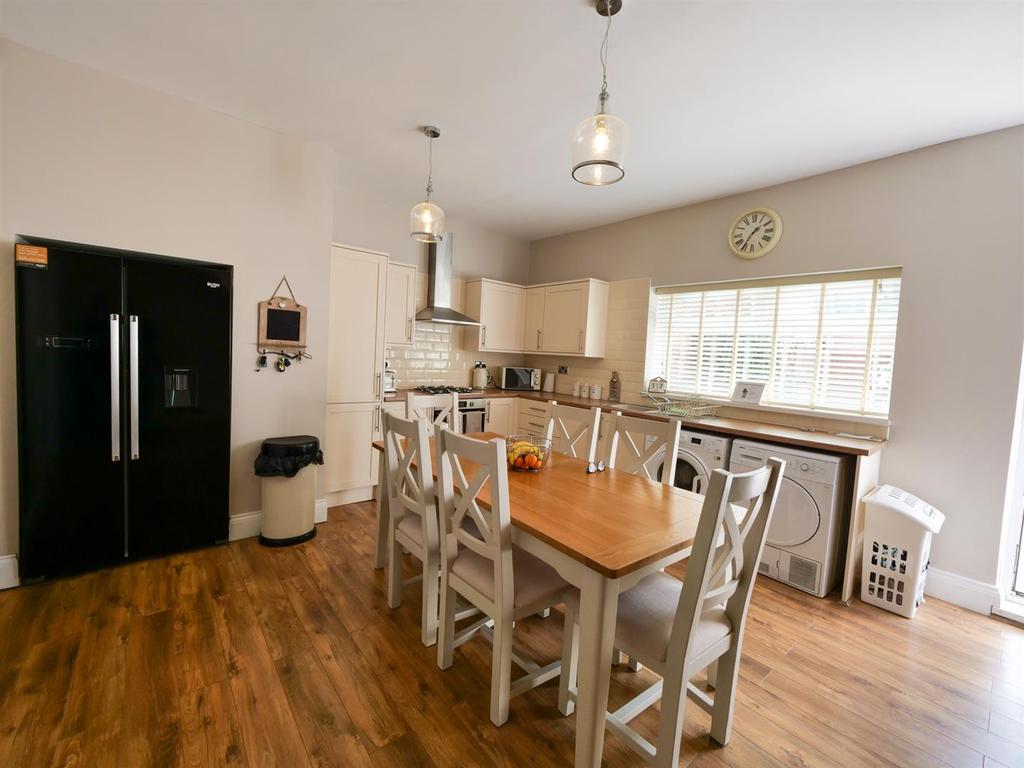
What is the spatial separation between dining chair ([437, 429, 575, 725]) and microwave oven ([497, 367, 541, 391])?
10.8 ft

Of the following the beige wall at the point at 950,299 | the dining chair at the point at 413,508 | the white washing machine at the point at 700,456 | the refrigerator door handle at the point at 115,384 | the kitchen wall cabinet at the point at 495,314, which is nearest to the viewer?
the dining chair at the point at 413,508

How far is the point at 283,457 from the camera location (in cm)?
285

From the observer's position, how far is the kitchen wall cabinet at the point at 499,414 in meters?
4.51

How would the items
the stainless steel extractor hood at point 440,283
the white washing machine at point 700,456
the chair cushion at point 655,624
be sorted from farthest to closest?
1. the stainless steel extractor hood at point 440,283
2. the white washing machine at point 700,456
3. the chair cushion at point 655,624

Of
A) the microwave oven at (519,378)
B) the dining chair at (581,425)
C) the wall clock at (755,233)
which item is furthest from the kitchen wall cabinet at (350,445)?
the wall clock at (755,233)

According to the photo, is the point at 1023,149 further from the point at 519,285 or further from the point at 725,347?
the point at 519,285

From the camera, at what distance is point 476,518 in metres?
1.62

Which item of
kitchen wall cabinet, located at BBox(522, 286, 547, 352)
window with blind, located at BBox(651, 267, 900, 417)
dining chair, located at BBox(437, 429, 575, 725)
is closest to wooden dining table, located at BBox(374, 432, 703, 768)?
dining chair, located at BBox(437, 429, 575, 725)

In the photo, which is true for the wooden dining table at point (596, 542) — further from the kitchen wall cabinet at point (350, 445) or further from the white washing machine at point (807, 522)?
the kitchen wall cabinet at point (350, 445)

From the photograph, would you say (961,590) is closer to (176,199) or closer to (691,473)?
(691,473)

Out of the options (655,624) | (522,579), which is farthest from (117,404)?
(655,624)

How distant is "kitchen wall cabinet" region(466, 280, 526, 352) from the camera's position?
4.77 m

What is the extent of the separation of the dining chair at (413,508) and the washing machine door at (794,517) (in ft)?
6.81

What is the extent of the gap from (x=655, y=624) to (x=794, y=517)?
1.84m
